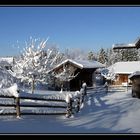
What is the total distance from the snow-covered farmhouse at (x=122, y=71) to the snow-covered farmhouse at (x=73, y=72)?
10089 millimetres

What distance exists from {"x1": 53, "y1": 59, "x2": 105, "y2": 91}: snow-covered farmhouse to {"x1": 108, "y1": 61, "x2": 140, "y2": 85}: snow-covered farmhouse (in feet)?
33.1

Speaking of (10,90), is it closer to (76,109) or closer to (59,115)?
(59,115)

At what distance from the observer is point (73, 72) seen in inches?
1483

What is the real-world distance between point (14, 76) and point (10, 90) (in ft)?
63.4

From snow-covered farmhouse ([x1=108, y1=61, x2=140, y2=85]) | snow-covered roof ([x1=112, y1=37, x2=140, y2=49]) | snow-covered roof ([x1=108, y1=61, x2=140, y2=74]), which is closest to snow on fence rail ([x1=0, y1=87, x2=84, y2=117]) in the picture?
snow-covered roof ([x1=112, y1=37, x2=140, y2=49])

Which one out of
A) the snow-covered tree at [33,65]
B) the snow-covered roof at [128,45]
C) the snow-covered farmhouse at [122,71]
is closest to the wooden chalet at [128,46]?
the snow-covered roof at [128,45]

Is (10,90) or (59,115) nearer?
(10,90)

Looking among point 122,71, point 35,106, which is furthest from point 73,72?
point 35,106

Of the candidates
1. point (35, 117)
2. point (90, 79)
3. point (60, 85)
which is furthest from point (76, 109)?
point (90, 79)

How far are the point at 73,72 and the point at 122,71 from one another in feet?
51.5

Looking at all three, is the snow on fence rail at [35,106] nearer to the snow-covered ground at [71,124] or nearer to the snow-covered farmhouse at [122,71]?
the snow-covered ground at [71,124]

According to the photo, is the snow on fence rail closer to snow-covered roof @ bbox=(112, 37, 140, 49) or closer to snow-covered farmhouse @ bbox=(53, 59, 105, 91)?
snow-covered roof @ bbox=(112, 37, 140, 49)

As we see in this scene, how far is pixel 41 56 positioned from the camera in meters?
31.7
